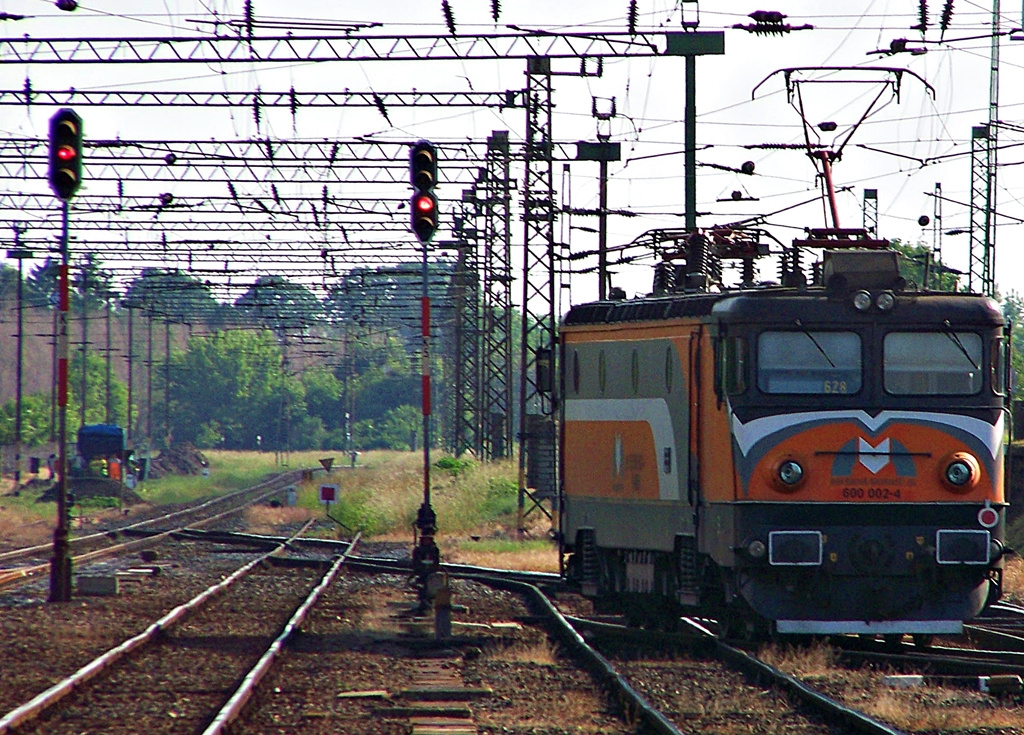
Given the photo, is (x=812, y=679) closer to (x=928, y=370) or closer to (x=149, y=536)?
(x=928, y=370)

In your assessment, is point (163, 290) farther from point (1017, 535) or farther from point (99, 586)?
point (99, 586)

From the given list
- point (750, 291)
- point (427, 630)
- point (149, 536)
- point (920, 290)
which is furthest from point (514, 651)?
point (149, 536)

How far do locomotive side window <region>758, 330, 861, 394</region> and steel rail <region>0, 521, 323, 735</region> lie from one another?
21.9 ft

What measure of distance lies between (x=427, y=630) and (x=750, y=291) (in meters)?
6.11

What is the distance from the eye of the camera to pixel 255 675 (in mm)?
14211

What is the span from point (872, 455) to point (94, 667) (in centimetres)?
743

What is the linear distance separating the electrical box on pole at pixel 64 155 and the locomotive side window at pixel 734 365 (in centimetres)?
903

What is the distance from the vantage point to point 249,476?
96188 millimetres

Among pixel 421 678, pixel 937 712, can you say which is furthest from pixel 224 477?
pixel 937 712

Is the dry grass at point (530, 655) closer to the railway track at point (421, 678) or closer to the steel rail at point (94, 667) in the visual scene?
the railway track at point (421, 678)

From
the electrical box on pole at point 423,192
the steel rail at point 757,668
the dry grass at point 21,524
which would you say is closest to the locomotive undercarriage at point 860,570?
the steel rail at point 757,668

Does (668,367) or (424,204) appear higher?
(424,204)

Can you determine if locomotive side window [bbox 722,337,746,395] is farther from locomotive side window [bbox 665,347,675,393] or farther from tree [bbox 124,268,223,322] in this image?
tree [bbox 124,268,223,322]

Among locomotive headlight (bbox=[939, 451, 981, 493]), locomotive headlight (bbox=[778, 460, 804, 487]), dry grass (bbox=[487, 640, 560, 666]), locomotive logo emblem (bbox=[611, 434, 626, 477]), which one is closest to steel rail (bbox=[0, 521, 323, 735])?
dry grass (bbox=[487, 640, 560, 666])
